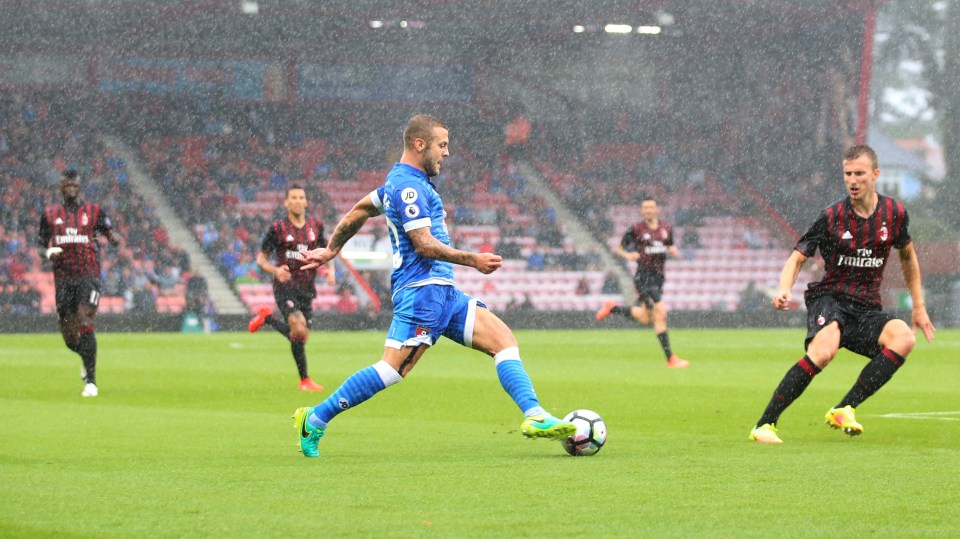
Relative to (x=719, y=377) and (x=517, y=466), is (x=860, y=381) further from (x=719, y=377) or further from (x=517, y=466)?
(x=719, y=377)

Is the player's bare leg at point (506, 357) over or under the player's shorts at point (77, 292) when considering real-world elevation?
over

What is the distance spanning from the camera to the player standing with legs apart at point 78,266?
549 inches

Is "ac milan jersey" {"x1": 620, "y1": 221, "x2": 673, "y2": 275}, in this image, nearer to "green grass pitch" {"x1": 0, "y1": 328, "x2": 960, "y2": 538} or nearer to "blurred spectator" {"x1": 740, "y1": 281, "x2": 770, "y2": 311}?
"green grass pitch" {"x1": 0, "y1": 328, "x2": 960, "y2": 538}

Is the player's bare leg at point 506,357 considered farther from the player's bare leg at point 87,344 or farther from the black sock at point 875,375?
the player's bare leg at point 87,344

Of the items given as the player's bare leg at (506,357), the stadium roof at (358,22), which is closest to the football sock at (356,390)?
the player's bare leg at (506,357)

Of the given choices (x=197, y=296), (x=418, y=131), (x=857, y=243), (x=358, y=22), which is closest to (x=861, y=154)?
(x=857, y=243)

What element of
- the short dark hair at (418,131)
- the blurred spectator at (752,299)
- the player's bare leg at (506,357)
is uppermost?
the short dark hair at (418,131)

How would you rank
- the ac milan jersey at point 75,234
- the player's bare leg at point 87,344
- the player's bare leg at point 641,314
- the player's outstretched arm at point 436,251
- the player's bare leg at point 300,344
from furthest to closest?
the player's bare leg at point 641,314, the player's bare leg at point 300,344, the ac milan jersey at point 75,234, the player's bare leg at point 87,344, the player's outstretched arm at point 436,251

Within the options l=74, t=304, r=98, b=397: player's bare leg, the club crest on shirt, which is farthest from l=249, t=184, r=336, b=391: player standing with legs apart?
→ the club crest on shirt

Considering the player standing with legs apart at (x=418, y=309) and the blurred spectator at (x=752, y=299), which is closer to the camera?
the player standing with legs apart at (x=418, y=309)

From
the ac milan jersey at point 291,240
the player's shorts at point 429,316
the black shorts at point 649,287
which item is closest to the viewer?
the player's shorts at point 429,316

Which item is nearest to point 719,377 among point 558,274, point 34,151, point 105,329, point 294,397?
point 294,397

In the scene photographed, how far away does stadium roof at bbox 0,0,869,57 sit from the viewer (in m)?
36.3

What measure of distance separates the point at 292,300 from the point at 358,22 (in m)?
24.8
